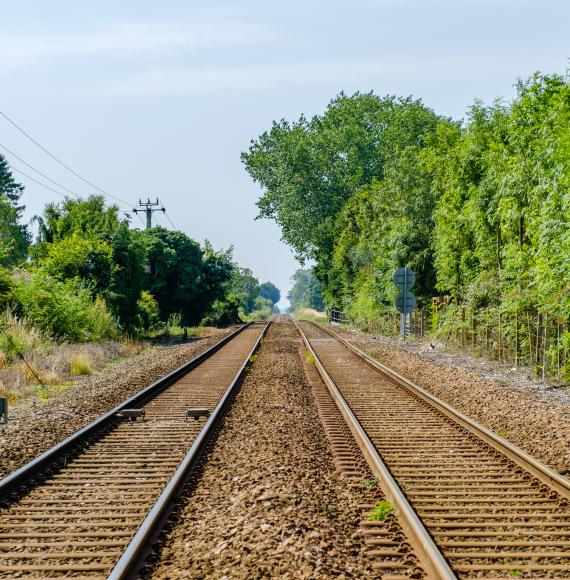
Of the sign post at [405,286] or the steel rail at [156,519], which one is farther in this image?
the sign post at [405,286]

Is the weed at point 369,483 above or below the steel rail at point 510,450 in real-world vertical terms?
below

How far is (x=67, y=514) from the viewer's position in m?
6.27

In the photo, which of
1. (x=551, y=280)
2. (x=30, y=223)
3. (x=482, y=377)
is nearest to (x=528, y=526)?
(x=551, y=280)

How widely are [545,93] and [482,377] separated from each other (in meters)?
7.07

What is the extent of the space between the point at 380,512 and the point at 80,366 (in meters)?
13.6

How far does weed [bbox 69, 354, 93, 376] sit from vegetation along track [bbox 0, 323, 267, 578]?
6829mm

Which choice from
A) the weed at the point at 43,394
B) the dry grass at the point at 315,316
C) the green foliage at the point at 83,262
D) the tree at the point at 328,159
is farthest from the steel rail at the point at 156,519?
the dry grass at the point at 315,316

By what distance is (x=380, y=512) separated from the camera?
6.14m

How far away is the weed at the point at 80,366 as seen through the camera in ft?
59.1

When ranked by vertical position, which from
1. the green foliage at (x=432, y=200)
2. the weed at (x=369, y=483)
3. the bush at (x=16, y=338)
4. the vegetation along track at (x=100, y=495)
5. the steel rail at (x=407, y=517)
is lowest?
the vegetation along track at (x=100, y=495)

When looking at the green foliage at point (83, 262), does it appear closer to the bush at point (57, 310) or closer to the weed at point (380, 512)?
the bush at point (57, 310)

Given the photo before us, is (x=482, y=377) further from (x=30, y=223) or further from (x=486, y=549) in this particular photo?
(x=30, y=223)

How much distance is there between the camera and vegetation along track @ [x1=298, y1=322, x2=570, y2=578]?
5.21m

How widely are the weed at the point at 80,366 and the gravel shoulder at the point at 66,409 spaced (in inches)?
12.9
